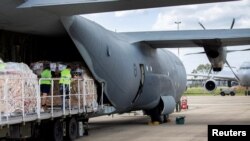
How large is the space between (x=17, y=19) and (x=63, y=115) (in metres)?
3.10

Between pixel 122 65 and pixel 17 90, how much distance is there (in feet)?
22.3

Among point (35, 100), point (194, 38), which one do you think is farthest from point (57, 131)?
point (194, 38)

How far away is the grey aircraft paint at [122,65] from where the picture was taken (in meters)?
15.6

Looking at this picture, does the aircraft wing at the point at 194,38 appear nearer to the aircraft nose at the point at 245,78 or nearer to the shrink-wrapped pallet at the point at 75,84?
the shrink-wrapped pallet at the point at 75,84

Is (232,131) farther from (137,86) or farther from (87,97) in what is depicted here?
(137,86)

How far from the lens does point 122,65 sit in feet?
57.9

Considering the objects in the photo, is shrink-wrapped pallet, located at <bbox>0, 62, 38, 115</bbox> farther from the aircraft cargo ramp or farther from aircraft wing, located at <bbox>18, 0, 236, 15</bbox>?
aircraft wing, located at <bbox>18, 0, 236, 15</bbox>

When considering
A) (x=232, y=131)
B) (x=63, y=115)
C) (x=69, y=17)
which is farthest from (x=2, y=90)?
(x=232, y=131)

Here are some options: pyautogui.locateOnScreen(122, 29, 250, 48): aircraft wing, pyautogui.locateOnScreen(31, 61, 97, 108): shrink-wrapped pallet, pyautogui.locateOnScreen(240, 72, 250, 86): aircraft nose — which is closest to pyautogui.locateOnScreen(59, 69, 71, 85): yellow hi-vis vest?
pyautogui.locateOnScreen(31, 61, 97, 108): shrink-wrapped pallet

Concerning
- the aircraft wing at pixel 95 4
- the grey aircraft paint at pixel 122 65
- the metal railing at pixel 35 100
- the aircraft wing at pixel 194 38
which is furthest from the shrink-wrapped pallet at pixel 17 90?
the aircraft wing at pixel 194 38

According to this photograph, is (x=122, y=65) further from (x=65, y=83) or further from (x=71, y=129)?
(x=65, y=83)

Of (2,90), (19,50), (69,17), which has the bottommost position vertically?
(2,90)

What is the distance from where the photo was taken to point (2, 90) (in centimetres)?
1086

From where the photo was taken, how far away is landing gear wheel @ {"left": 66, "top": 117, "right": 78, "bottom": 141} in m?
14.2
